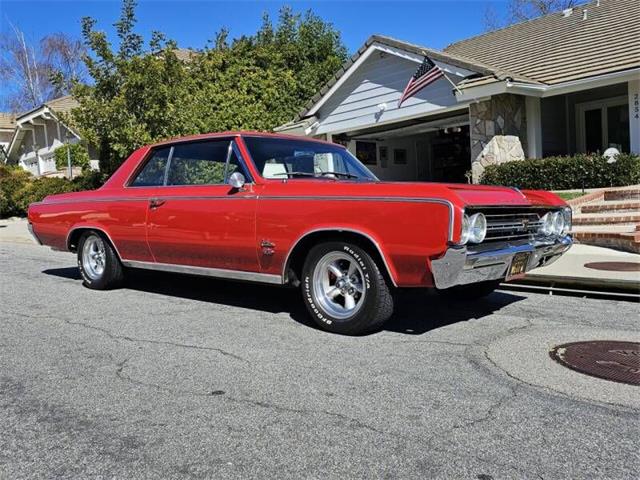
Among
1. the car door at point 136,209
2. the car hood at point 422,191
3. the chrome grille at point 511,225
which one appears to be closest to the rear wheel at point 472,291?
the chrome grille at point 511,225

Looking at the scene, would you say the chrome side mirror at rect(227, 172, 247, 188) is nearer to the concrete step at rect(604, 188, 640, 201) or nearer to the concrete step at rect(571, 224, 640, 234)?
the concrete step at rect(571, 224, 640, 234)

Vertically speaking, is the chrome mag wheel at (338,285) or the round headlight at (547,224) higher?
the round headlight at (547,224)

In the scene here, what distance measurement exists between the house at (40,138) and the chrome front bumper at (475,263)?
2788 centimetres

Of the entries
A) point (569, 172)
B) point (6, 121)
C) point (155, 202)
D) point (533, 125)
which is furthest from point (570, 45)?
point (6, 121)

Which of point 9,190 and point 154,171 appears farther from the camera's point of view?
point 9,190

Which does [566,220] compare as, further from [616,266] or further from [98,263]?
[98,263]

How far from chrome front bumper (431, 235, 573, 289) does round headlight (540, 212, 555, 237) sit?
25 cm

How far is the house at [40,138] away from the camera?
3222cm

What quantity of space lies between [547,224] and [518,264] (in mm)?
705

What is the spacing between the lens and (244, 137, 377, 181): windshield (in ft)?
18.2

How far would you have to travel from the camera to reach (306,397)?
3.50 metres

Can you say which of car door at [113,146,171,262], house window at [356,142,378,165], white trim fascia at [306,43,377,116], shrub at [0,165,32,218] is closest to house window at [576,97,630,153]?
white trim fascia at [306,43,377,116]

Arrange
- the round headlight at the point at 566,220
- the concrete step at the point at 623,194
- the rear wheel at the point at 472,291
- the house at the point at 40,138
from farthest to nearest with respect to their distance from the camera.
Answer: the house at the point at 40,138 < the concrete step at the point at 623,194 < the rear wheel at the point at 472,291 < the round headlight at the point at 566,220

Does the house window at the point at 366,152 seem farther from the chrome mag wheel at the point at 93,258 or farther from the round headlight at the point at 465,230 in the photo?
the round headlight at the point at 465,230
